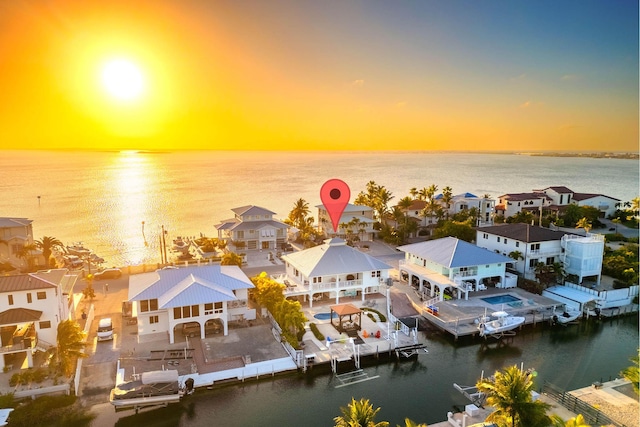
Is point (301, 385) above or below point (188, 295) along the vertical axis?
below

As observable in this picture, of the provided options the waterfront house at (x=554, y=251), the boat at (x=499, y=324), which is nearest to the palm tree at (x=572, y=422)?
the boat at (x=499, y=324)

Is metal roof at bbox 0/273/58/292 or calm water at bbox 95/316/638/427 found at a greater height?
metal roof at bbox 0/273/58/292

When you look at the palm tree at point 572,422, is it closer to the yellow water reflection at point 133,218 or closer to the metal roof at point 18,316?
the metal roof at point 18,316

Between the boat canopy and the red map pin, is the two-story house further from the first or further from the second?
the boat canopy

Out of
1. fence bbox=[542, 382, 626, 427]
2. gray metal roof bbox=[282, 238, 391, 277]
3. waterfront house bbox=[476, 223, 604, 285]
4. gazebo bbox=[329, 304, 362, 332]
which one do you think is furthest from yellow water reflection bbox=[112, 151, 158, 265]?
fence bbox=[542, 382, 626, 427]

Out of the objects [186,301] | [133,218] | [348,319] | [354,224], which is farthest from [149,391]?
[133,218]

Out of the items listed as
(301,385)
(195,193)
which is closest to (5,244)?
(301,385)

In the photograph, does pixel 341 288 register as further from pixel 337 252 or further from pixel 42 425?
pixel 42 425
